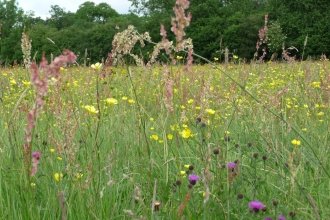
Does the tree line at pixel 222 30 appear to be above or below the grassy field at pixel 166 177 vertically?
above

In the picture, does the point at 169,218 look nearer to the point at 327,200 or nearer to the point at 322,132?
the point at 327,200

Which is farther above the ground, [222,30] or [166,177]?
[222,30]

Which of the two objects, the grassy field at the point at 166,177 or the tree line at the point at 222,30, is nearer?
the grassy field at the point at 166,177

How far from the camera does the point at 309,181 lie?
181 cm

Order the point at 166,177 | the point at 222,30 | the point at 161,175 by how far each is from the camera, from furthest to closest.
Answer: the point at 222,30 < the point at 161,175 < the point at 166,177

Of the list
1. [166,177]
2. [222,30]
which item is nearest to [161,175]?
[166,177]

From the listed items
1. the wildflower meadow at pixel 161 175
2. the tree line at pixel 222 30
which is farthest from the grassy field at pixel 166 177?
the tree line at pixel 222 30

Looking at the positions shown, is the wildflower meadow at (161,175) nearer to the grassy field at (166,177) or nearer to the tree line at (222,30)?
the grassy field at (166,177)

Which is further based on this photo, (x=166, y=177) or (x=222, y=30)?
(x=222, y=30)

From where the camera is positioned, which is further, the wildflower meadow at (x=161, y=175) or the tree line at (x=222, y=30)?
the tree line at (x=222, y=30)

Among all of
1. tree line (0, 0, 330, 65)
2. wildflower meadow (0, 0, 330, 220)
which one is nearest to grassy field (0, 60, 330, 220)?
wildflower meadow (0, 0, 330, 220)

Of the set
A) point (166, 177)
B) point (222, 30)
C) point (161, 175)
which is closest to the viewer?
point (166, 177)

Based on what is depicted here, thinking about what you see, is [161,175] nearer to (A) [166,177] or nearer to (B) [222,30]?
(A) [166,177]

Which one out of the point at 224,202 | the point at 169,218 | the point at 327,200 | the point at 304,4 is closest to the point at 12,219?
the point at 169,218
